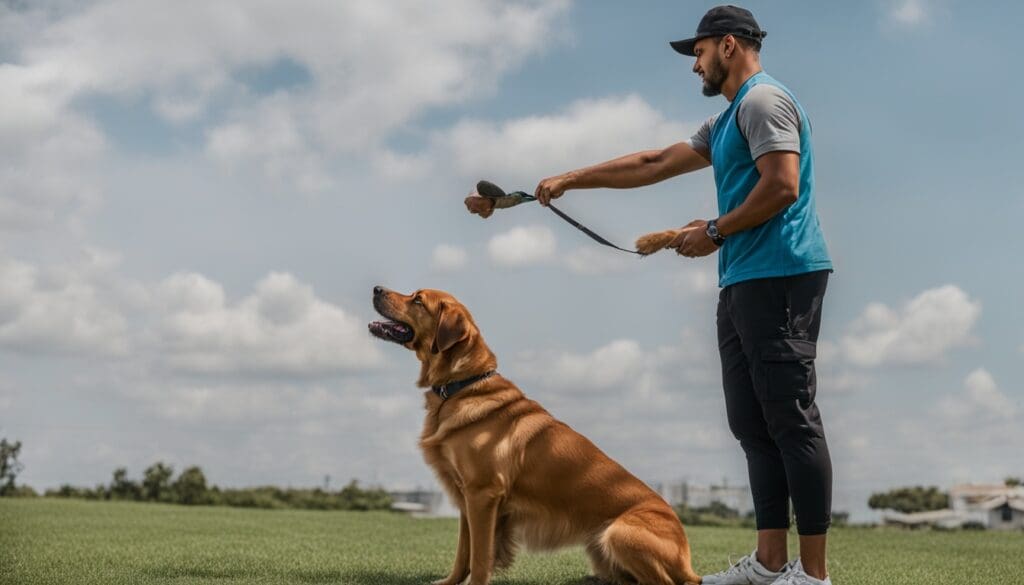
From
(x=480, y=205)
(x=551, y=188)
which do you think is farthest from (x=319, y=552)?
(x=551, y=188)

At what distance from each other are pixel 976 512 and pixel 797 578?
8.34 meters

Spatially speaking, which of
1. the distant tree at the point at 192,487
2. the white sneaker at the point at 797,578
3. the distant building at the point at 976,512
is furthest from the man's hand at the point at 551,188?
the distant tree at the point at 192,487

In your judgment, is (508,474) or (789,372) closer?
(789,372)

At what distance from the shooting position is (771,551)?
184 inches

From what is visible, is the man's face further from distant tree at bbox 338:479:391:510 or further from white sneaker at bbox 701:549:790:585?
distant tree at bbox 338:479:391:510

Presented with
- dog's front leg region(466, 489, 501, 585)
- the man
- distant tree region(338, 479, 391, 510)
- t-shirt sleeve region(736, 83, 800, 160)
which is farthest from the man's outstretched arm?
distant tree region(338, 479, 391, 510)

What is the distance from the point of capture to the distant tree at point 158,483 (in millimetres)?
13734

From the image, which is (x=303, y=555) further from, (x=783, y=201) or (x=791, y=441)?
(x=783, y=201)

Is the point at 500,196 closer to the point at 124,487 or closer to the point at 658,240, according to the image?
the point at 658,240

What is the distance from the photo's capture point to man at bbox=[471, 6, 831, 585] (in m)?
4.16

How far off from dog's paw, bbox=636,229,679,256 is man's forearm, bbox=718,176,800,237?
1.14 feet

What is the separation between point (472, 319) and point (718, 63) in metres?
1.74

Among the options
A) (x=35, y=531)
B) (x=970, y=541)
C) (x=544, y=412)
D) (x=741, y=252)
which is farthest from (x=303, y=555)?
(x=970, y=541)

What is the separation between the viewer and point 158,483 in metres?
13.8
